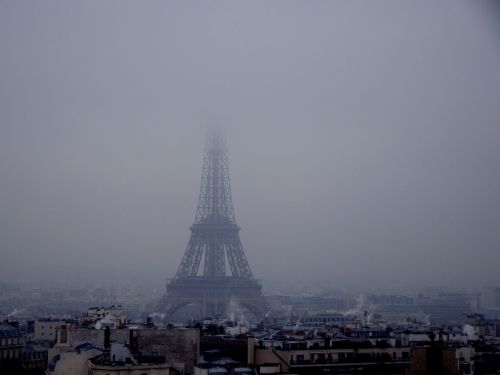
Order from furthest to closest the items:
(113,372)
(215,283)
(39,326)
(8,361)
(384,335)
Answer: (215,283)
(39,326)
(8,361)
(384,335)
(113,372)

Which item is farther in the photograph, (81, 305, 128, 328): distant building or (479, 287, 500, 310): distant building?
(479, 287, 500, 310): distant building

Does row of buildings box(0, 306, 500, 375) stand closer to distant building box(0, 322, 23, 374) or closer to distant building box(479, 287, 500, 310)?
distant building box(0, 322, 23, 374)

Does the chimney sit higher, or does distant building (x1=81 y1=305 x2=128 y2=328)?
distant building (x1=81 y1=305 x2=128 y2=328)

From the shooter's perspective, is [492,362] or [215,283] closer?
[492,362]

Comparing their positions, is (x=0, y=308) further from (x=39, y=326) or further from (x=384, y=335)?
(x=384, y=335)

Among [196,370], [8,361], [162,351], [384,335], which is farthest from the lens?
[8,361]

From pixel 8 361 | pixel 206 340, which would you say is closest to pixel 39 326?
pixel 8 361

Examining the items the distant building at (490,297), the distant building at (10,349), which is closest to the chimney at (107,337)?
the distant building at (10,349)

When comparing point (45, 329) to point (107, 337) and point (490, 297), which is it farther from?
point (490, 297)

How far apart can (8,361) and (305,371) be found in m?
11.9

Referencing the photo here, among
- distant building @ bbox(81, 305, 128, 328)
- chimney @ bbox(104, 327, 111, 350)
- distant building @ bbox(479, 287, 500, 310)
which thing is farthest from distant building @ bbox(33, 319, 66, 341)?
distant building @ bbox(479, 287, 500, 310)

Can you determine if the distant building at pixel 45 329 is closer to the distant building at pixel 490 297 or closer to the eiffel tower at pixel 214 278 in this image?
the eiffel tower at pixel 214 278

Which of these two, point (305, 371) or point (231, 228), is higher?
point (231, 228)

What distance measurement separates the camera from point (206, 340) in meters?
24.2
